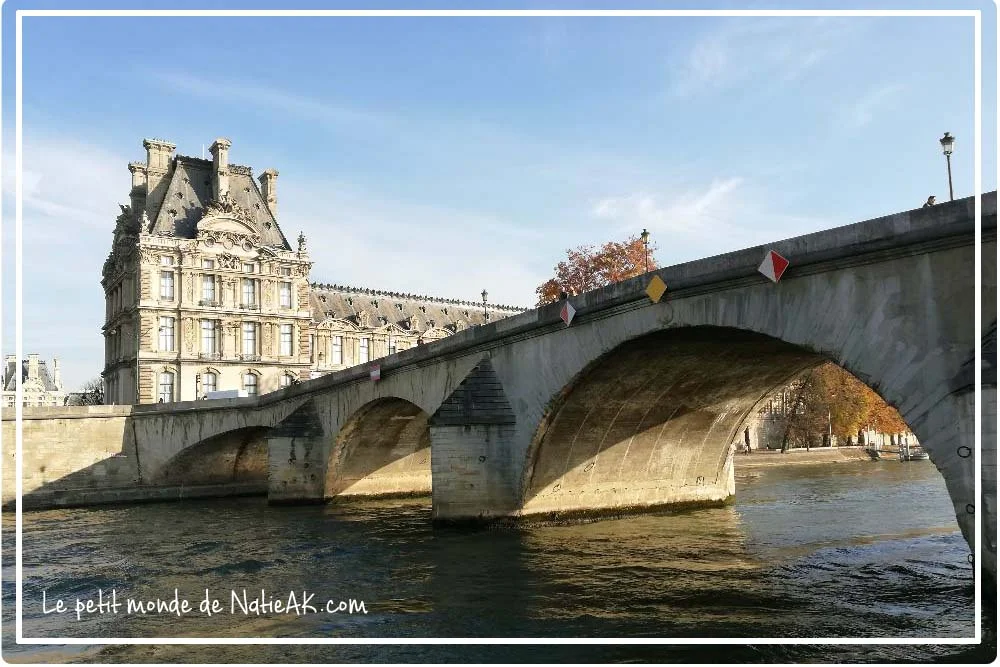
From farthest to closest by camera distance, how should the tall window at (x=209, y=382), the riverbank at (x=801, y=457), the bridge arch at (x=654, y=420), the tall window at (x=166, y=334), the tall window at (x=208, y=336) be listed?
the tall window at (x=208, y=336) → the tall window at (x=209, y=382) → the tall window at (x=166, y=334) → the riverbank at (x=801, y=457) → the bridge arch at (x=654, y=420)

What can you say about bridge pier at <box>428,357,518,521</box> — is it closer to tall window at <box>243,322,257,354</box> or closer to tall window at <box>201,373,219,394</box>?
tall window at <box>201,373,219,394</box>

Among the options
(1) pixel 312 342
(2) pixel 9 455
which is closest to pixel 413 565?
(2) pixel 9 455

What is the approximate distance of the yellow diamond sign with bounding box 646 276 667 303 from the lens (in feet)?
65.8

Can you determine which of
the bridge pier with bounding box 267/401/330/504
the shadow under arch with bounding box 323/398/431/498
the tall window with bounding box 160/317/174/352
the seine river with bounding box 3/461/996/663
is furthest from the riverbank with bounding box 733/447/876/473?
the tall window with bounding box 160/317/174/352

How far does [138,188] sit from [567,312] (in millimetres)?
58902

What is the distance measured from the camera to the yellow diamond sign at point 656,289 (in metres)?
20.0

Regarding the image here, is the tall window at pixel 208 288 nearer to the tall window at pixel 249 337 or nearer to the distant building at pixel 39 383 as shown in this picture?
the tall window at pixel 249 337

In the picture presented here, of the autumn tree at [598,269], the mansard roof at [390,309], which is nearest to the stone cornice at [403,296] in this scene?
the mansard roof at [390,309]

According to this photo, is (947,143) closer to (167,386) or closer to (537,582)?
(537,582)

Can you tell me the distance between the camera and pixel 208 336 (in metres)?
68.1

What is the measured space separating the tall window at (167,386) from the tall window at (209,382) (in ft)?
7.50

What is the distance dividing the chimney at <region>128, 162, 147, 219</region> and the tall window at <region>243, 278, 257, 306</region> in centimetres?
1033

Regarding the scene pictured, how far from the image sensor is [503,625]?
583 inches

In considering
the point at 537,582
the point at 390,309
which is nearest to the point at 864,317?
the point at 537,582
